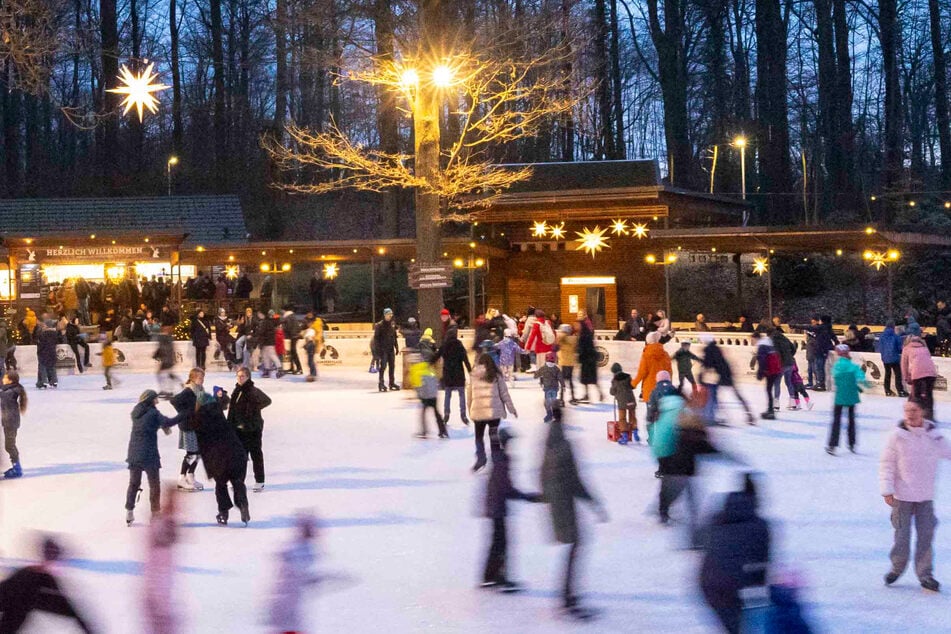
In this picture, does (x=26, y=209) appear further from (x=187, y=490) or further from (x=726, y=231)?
(x=187, y=490)

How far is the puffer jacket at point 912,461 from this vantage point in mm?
7441

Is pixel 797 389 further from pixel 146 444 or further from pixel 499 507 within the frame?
pixel 146 444

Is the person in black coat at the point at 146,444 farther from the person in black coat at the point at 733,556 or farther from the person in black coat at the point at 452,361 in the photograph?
the person in black coat at the point at 733,556

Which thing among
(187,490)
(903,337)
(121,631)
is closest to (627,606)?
(121,631)

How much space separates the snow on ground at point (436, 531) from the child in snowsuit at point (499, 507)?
0.17 metres

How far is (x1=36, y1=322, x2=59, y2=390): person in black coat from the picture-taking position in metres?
20.7

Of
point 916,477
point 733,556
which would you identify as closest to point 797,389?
point 916,477

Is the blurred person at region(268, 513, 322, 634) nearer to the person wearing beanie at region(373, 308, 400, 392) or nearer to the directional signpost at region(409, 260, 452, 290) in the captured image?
the person wearing beanie at region(373, 308, 400, 392)

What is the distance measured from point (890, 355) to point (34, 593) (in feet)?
50.4

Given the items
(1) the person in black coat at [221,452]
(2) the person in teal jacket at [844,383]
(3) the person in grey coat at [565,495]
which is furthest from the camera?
(2) the person in teal jacket at [844,383]

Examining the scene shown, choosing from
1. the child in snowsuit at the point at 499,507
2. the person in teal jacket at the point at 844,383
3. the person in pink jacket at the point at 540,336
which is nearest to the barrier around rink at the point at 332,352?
the person in pink jacket at the point at 540,336

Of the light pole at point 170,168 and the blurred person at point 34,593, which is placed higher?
the light pole at point 170,168

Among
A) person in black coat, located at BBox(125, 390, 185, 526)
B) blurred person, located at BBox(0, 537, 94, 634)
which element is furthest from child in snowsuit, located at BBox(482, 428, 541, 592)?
person in black coat, located at BBox(125, 390, 185, 526)

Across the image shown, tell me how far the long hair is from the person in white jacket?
493 centimetres
